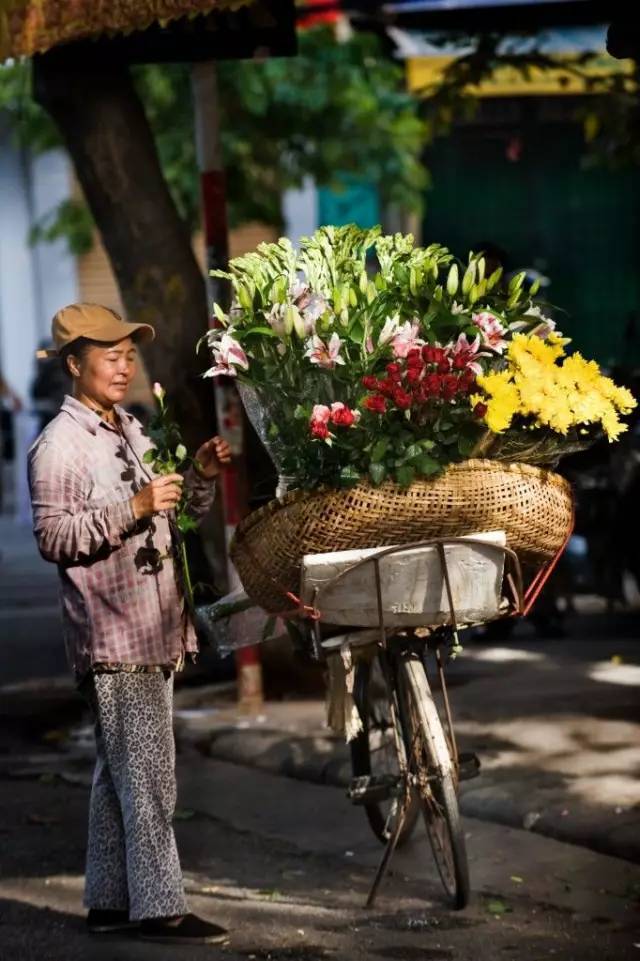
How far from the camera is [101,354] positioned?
560 cm

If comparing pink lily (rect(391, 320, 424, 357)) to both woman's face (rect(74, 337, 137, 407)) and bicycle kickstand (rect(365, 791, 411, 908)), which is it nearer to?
woman's face (rect(74, 337, 137, 407))

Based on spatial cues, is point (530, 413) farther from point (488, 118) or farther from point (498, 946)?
point (488, 118)

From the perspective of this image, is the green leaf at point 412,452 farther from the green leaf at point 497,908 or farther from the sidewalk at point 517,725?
the sidewalk at point 517,725

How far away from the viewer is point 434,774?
5.89 m

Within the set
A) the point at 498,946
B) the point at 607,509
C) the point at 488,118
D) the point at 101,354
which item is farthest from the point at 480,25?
the point at 488,118

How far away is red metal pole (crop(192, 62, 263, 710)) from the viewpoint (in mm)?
9000

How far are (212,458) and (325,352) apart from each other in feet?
2.14

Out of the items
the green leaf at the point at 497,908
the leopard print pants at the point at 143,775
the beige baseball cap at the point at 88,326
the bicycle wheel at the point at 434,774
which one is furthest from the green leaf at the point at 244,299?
the green leaf at the point at 497,908

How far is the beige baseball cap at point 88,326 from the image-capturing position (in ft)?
18.2

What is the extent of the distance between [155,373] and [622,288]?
1403 cm

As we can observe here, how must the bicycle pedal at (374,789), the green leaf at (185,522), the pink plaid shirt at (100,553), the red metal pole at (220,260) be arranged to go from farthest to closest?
the red metal pole at (220,260), the bicycle pedal at (374,789), the green leaf at (185,522), the pink plaid shirt at (100,553)

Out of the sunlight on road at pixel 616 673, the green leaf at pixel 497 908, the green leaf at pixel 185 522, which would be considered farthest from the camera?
the sunlight on road at pixel 616 673

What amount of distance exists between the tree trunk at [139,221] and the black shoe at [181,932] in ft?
13.0

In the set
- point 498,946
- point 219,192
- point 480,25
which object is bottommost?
point 498,946
